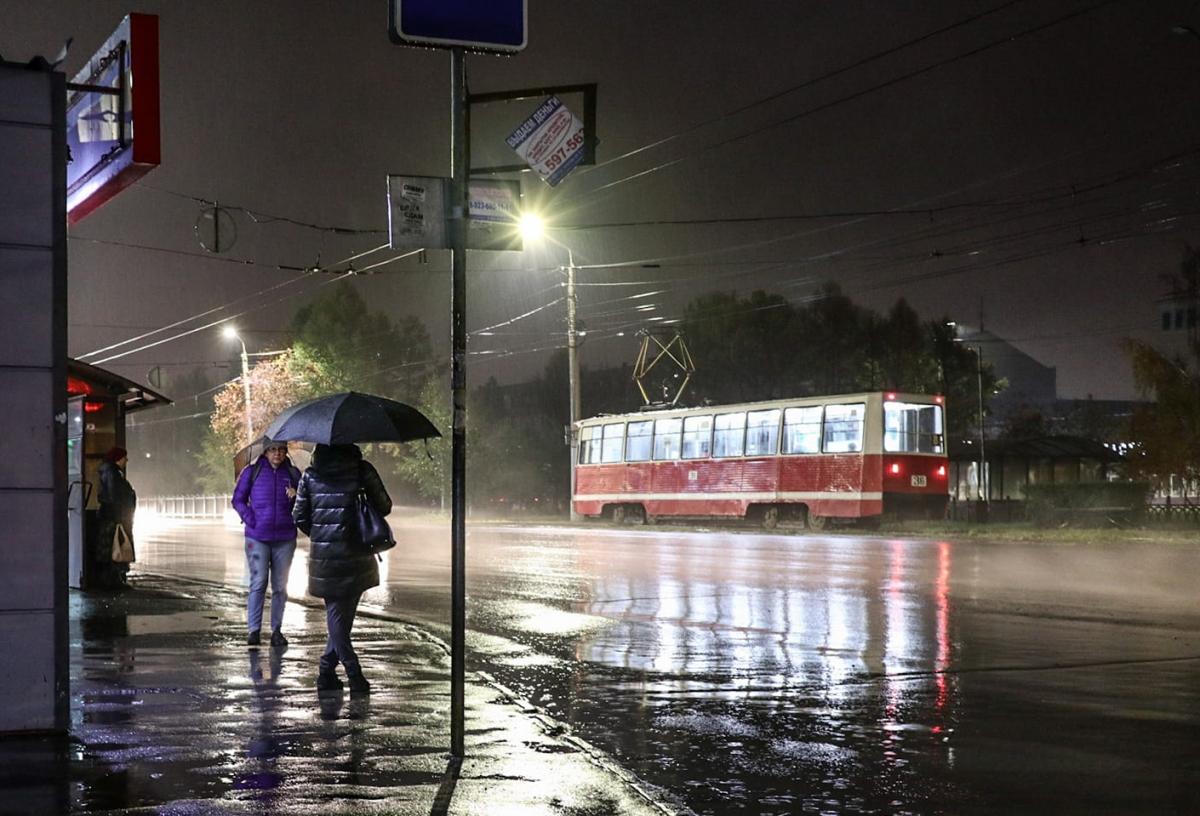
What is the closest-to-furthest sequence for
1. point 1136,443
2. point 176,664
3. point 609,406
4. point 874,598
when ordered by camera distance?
1. point 176,664
2. point 874,598
3. point 1136,443
4. point 609,406

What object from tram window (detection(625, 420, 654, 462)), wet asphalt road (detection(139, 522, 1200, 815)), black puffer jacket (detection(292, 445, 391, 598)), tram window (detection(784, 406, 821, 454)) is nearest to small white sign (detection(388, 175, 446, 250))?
black puffer jacket (detection(292, 445, 391, 598))

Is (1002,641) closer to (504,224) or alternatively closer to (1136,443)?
(504,224)

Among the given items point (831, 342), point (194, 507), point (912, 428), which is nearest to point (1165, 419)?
point (912, 428)

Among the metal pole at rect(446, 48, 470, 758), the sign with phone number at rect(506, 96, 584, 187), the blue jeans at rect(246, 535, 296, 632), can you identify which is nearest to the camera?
the metal pole at rect(446, 48, 470, 758)

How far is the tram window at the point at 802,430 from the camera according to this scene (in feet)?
128

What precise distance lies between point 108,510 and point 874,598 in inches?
386

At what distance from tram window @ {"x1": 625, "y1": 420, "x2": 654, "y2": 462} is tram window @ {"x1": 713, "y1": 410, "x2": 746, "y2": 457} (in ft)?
12.1

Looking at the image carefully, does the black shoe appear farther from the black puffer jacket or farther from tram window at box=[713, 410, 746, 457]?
tram window at box=[713, 410, 746, 457]

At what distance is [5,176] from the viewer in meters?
7.98

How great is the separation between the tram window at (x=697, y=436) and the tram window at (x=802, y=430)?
3.73 m

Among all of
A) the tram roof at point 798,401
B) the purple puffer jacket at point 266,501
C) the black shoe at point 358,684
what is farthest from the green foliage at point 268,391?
the black shoe at point 358,684

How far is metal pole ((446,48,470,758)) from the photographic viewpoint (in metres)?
7.39

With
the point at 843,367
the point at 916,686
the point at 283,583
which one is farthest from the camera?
the point at 843,367

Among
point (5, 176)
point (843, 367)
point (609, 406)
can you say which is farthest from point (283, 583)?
point (609, 406)
